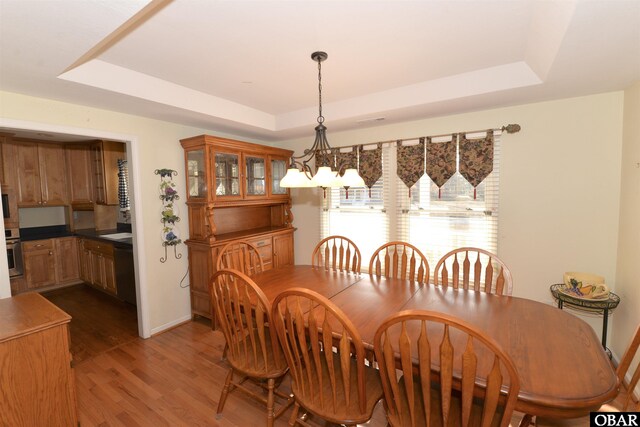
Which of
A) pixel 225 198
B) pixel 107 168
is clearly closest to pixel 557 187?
pixel 225 198

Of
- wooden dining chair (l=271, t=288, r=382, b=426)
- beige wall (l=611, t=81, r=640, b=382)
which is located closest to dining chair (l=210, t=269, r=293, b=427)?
wooden dining chair (l=271, t=288, r=382, b=426)

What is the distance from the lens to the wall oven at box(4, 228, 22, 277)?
3.80 meters

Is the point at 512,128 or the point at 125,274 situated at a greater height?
the point at 512,128

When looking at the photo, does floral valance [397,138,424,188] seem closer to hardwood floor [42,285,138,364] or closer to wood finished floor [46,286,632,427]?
wood finished floor [46,286,632,427]

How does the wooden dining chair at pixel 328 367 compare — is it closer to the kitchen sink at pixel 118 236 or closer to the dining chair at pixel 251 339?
the dining chair at pixel 251 339

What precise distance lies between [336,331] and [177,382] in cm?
166

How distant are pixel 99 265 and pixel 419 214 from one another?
171 inches

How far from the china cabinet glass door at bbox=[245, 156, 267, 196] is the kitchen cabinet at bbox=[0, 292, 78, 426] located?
2.21m

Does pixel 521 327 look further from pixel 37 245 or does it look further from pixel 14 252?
pixel 37 245

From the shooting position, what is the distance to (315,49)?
2045 millimetres

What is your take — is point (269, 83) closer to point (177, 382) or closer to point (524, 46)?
point (524, 46)

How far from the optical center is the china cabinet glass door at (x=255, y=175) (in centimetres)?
363

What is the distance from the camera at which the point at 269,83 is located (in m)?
2.63

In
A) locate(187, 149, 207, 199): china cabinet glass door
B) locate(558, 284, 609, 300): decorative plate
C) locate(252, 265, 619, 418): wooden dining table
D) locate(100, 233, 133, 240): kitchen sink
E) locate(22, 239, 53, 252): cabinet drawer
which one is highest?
locate(187, 149, 207, 199): china cabinet glass door
